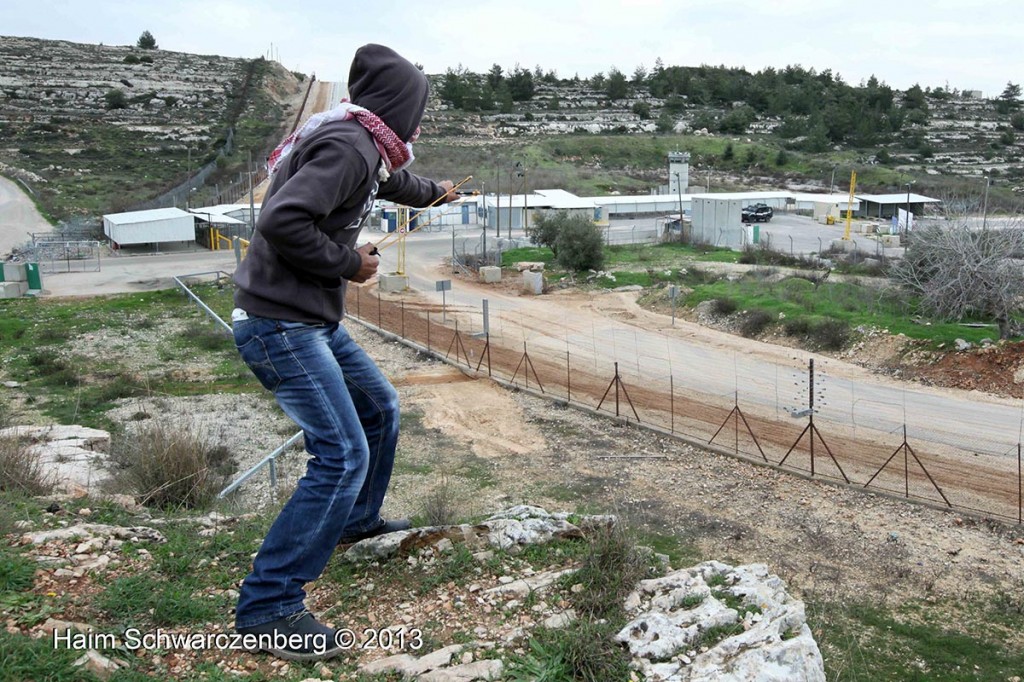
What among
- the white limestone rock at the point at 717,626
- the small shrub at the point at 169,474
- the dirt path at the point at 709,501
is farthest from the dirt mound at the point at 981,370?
the white limestone rock at the point at 717,626

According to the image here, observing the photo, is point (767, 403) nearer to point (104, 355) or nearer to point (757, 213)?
point (104, 355)

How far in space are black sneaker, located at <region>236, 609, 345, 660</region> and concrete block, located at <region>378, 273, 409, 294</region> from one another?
28233 mm

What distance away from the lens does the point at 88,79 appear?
89.8 meters

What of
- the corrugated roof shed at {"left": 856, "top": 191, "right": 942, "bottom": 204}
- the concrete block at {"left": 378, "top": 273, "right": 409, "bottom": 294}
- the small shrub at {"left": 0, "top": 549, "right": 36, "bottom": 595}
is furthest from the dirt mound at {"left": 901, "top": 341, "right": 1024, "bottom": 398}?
the corrugated roof shed at {"left": 856, "top": 191, "right": 942, "bottom": 204}

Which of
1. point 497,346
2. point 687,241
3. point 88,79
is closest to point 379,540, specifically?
point 497,346

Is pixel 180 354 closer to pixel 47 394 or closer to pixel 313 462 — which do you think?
pixel 47 394

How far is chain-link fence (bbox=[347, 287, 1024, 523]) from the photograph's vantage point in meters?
13.8

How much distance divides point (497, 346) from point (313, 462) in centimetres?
1894

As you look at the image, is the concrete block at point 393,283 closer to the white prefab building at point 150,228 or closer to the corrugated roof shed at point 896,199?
the white prefab building at point 150,228

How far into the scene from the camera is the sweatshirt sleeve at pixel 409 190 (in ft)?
14.7

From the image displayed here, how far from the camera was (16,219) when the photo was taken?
1900 inches

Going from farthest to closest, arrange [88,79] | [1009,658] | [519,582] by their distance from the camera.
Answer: [88,79], [1009,658], [519,582]

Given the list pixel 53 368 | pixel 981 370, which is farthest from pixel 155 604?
pixel 981 370

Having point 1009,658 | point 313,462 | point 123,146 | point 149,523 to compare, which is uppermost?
point 123,146
